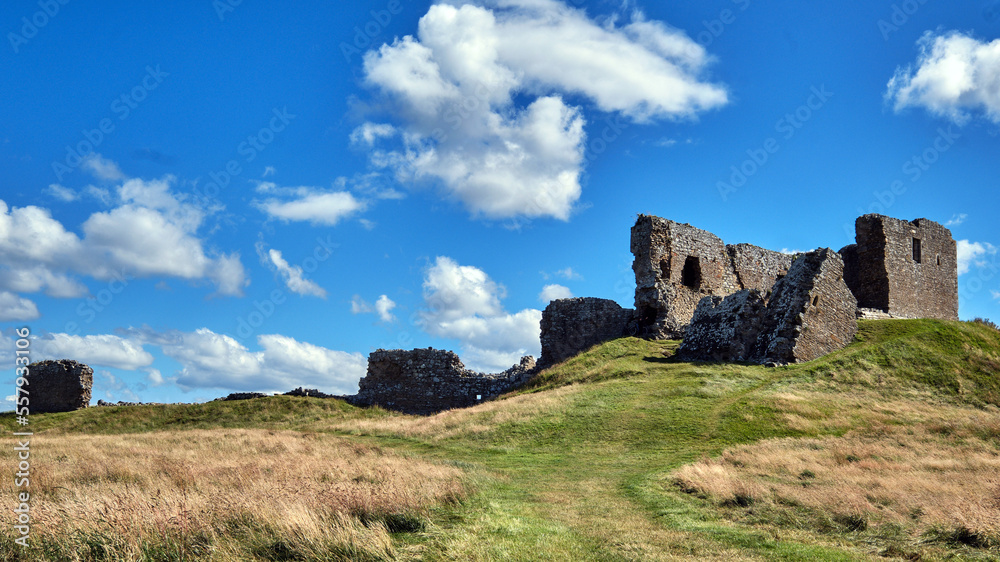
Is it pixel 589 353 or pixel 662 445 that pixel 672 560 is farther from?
pixel 589 353

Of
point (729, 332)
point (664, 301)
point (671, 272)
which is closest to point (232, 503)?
point (729, 332)

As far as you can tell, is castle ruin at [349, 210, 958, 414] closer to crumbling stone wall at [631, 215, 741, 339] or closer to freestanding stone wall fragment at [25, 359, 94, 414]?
crumbling stone wall at [631, 215, 741, 339]

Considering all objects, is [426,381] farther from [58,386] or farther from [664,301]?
[58,386]

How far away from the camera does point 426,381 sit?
33844 mm

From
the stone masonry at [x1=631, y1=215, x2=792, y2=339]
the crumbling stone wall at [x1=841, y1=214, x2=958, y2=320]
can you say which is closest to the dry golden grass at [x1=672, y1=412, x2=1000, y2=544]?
the stone masonry at [x1=631, y1=215, x2=792, y2=339]

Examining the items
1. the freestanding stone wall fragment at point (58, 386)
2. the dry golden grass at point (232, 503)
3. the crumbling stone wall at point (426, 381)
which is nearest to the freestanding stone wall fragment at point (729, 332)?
the crumbling stone wall at point (426, 381)

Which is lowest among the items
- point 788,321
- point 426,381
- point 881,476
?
point 881,476

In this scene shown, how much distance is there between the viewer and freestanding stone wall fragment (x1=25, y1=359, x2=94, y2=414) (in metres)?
33.9

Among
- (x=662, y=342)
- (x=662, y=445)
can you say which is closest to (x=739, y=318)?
(x=662, y=342)

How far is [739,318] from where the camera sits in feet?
86.3

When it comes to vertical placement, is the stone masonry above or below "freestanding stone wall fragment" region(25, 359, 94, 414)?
above

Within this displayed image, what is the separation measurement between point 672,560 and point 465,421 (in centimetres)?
1461

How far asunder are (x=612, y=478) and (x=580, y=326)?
21666 mm

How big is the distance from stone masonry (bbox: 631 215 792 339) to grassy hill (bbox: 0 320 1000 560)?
26.9 feet
